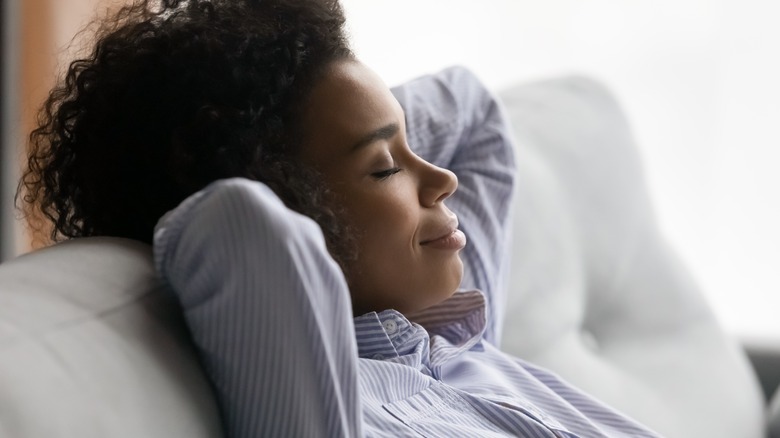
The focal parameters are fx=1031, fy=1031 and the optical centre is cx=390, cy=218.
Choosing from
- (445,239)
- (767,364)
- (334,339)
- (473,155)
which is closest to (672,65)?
(767,364)

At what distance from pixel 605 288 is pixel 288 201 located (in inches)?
27.6

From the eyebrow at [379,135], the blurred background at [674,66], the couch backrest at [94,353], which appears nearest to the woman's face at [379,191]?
the eyebrow at [379,135]

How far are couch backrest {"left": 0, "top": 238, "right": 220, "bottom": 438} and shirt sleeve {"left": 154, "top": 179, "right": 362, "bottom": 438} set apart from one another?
28mm

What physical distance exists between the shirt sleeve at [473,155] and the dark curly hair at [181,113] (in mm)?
314

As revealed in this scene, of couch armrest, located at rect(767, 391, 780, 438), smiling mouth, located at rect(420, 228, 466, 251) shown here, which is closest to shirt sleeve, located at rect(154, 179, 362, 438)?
smiling mouth, located at rect(420, 228, 466, 251)

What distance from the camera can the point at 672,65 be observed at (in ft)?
7.48

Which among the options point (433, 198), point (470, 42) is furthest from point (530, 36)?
point (433, 198)

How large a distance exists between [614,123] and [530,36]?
89cm

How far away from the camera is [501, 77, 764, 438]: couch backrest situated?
1268 millimetres

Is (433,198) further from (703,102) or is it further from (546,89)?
(703,102)

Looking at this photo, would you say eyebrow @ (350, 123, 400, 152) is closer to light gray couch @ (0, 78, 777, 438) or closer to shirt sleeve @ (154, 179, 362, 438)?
shirt sleeve @ (154, 179, 362, 438)

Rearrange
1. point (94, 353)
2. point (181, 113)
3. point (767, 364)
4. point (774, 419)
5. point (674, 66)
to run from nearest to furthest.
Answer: point (94, 353), point (181, 113), point (774, 419), point (767, 364), point (674, 66)

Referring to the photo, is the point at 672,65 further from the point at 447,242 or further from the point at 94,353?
the point at 94,353

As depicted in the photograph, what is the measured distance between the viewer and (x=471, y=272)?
1.13 metres
